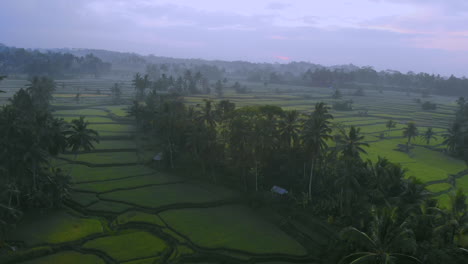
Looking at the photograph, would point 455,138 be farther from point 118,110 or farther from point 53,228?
point 118,110

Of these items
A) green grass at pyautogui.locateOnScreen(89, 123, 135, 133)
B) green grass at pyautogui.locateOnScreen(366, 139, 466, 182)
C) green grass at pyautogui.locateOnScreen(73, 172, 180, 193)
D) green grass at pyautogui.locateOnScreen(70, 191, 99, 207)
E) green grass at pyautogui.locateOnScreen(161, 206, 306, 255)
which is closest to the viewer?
green grass at pyautogui.locateOnScreen(161, 206, 306, 255)

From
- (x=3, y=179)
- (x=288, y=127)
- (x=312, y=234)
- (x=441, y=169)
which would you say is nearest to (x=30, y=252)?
(x=3, y=179)

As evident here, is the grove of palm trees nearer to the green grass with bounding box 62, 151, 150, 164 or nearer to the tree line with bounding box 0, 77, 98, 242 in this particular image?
the tree line with bounding box 0, 77, 98, 242

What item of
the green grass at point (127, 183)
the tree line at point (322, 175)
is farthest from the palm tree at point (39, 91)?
the green grass at point (127, 183)

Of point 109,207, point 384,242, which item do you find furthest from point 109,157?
point 384,242

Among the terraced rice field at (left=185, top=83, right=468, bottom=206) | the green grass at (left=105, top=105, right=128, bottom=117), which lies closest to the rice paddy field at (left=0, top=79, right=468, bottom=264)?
the terraced rice field at (left=185, top=83, right=468, bottom=206)

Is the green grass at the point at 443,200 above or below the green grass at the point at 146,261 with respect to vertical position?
above

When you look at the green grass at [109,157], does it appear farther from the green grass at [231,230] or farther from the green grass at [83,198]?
the green grass at [231,230]
